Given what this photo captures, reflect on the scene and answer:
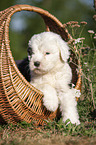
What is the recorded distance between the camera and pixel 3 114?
10.3ft

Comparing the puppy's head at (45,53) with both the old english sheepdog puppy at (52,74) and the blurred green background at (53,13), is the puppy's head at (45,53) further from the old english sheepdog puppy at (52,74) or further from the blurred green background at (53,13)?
the blurred green background at (53,13)

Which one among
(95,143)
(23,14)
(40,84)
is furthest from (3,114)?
(23,14)

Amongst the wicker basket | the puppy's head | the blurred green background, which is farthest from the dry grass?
the blurred green background

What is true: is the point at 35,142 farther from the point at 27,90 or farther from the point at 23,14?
the point at 23,14

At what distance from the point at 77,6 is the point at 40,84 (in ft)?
36.1

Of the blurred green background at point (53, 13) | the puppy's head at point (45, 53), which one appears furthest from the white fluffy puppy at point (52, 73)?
the blurred green background at point (53, 13)

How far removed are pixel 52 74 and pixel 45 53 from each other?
1.42ft

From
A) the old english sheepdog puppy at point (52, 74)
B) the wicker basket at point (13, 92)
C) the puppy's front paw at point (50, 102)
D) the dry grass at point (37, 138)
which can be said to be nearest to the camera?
the dry grass at point (37, 138)

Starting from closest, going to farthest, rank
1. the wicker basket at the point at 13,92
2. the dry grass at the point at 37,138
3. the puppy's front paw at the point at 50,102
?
the dry grass at the point at 37,138, the wicker basket at the point at 13,92, the puppy's front paw at the point at 50,102

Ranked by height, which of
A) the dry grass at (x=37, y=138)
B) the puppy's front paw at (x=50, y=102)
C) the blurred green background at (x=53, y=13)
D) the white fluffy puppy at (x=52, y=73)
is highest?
the blurred green background at (x=53, y=13)

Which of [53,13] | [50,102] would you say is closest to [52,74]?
[50,102]

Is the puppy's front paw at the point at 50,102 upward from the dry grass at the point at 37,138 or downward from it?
upward

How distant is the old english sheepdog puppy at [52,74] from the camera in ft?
10.8

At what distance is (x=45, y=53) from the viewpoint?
343cm
